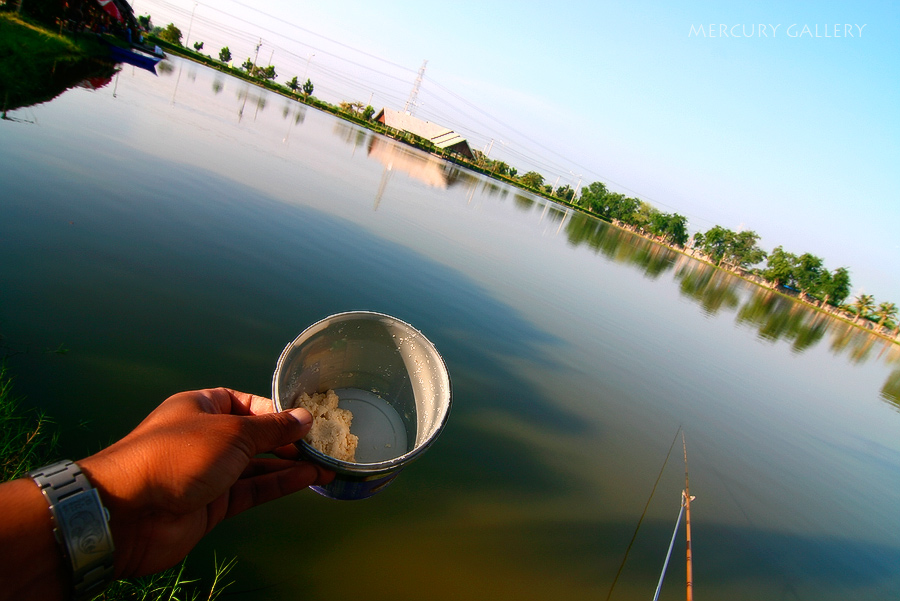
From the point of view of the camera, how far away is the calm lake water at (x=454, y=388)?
103 inches

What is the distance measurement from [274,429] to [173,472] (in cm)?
28

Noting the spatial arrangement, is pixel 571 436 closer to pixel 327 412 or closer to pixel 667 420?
pixel 667 420

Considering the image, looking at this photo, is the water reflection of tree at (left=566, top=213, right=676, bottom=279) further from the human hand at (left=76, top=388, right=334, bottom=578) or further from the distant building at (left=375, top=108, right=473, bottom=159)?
the distant building at (left=375, top=108, right=473, bottom=159)

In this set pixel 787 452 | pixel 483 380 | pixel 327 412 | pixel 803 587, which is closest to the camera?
pixel 327 412

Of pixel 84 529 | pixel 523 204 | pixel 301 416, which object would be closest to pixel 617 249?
pixel 523 204

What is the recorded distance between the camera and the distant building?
53.3 metres

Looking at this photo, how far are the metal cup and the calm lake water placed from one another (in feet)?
3.04

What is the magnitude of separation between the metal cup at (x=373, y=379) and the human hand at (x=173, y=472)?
0.34 metres

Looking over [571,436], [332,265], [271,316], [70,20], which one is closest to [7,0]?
[70,20]

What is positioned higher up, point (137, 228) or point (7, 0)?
point (7, 0)

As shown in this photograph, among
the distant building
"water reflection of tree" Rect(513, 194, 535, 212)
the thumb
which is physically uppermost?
the distant building

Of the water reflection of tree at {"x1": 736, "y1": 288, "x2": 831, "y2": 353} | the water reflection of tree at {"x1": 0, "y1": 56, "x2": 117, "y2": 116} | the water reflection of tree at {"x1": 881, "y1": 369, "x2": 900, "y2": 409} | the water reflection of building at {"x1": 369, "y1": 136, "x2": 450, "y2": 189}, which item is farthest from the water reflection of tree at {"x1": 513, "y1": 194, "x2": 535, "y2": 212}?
the water reflection of tree at {"x1": 0, "y1": 56, "x2": 117, "y2": 116}

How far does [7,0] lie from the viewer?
15.4m

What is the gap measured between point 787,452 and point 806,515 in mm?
1789
